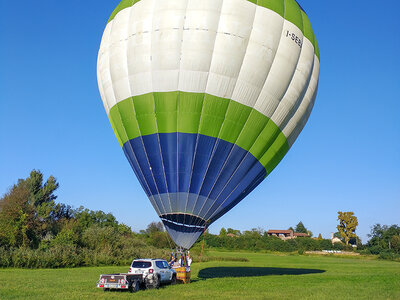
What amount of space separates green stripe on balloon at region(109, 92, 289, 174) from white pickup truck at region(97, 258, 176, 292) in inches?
221

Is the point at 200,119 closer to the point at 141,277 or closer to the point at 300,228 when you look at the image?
the point at 141,277

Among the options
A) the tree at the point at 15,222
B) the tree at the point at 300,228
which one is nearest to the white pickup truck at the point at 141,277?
the tree at the point at 15,222

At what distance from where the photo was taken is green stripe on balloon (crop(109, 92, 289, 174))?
17.8 meters

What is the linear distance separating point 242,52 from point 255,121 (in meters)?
3.03

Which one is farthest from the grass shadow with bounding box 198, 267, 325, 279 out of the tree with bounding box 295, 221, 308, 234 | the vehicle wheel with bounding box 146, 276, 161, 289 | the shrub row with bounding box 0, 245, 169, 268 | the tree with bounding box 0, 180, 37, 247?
the tree with bounding box 295, 221, 308, 234

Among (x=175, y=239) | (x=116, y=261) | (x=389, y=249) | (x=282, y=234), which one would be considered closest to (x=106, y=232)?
(x=116, y=261)

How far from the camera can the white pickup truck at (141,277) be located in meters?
14.6

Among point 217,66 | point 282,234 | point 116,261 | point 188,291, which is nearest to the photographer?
point 188,291

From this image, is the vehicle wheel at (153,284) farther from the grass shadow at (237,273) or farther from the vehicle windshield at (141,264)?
the grass shadow at (237,273)

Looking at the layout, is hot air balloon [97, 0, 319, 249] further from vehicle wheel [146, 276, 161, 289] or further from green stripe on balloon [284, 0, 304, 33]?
vehicle wheel [146, 276, 161, 289]

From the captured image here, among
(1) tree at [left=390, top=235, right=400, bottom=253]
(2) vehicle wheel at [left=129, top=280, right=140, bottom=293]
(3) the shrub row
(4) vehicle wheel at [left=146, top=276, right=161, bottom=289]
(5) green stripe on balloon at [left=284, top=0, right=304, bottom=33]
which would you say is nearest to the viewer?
(2) vehicle wheel at [left=129, top=280, right=140, bottom=293]

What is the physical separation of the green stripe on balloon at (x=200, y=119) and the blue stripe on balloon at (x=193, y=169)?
0.35m

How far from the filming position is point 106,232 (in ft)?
130

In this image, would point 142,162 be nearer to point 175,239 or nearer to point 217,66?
point 175,239
